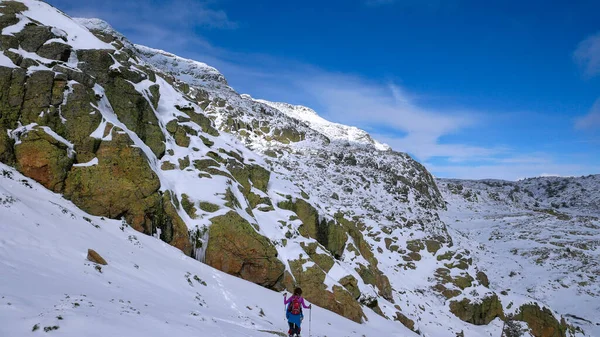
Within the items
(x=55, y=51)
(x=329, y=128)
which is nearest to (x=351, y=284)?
(x=55, y=51)

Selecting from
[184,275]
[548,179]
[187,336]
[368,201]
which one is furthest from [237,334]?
[548,179]

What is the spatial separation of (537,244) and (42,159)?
80731mm

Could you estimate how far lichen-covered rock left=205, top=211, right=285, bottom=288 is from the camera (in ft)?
71.3

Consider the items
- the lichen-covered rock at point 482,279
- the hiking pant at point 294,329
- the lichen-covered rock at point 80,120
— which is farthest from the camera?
the lichen-covered rock at point 482,279

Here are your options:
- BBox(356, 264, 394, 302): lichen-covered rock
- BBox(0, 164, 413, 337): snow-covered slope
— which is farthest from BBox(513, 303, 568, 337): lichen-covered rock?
BBox(0, 164, 413, 337): snow-covered slope

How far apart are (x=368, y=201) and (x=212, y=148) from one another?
4314 centimetres

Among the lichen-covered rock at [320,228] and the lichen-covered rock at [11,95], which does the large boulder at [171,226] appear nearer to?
the lichen-covered rock at [11,95]

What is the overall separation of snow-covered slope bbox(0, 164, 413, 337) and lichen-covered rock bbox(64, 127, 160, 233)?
3.09 feet

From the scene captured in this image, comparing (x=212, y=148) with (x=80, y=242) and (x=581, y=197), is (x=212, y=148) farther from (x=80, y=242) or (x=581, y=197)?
(x=581, y=197)

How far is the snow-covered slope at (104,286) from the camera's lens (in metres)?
7.01

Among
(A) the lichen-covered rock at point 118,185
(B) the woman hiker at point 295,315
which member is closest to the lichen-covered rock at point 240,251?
(A) the lichen-covered rock at point 118,185

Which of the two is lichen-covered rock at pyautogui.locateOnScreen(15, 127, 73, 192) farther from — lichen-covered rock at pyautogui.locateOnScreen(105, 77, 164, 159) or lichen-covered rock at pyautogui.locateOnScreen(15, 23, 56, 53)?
lichen-covered rock at pyautogui.locateOnScreen(15, 23, 56, 53)

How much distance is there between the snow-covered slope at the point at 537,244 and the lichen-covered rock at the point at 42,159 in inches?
1918

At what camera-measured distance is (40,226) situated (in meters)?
12.5
